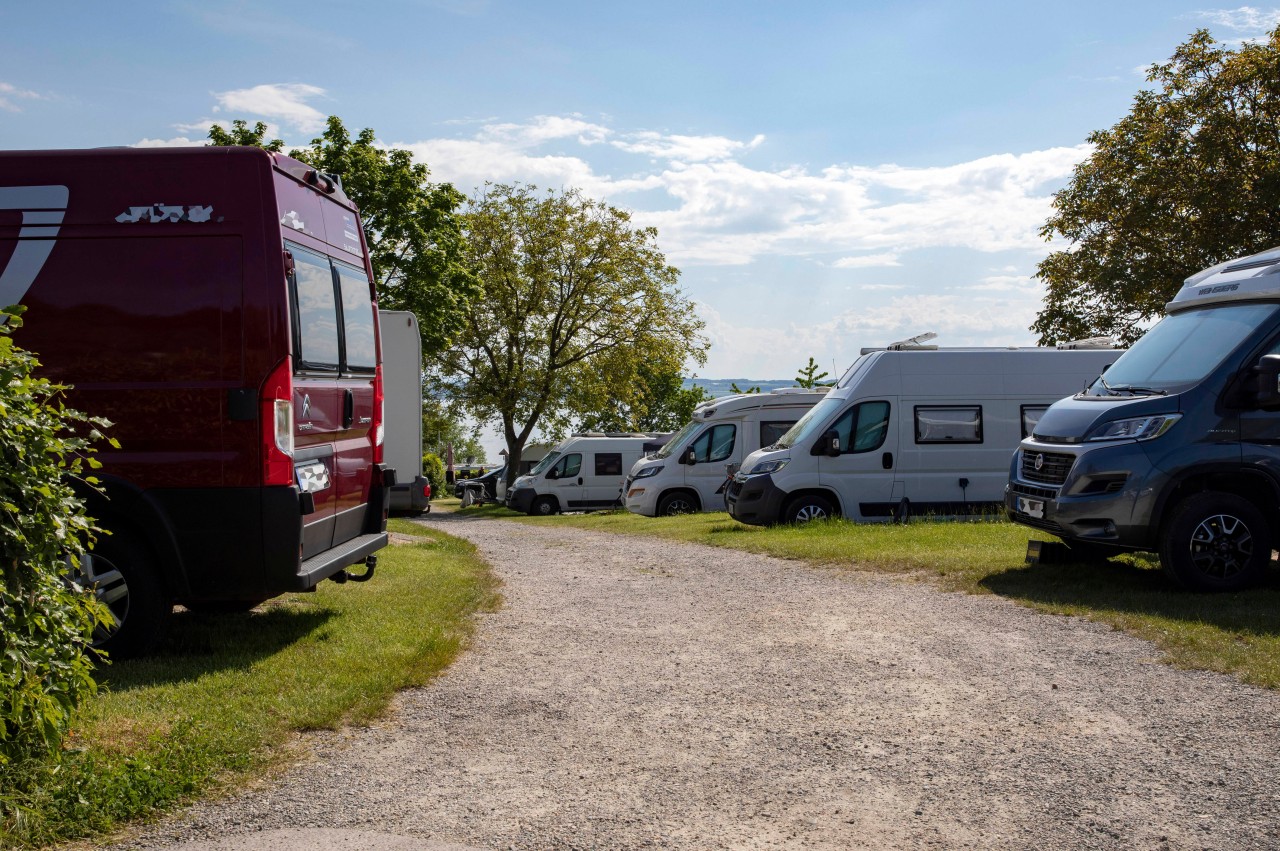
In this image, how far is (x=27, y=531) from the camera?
4.50 meters

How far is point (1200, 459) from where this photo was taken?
912 cm

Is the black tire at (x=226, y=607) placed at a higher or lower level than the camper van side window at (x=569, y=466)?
lower

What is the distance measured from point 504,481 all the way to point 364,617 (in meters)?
37.2

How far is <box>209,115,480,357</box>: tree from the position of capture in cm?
3253

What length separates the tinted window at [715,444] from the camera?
23.4 meters

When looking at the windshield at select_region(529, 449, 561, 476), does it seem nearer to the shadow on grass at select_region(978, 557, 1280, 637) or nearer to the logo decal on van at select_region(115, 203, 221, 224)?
the shadow on grass at select_region(978, 557, 1280, 637)

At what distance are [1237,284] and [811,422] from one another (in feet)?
25.4

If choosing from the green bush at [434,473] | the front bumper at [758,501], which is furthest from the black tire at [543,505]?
the front bumper at [758,501]

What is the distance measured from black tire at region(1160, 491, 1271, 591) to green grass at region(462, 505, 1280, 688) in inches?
6.4

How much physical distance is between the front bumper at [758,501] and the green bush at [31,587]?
41.2 ft

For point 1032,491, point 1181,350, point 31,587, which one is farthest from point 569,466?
point 31,587

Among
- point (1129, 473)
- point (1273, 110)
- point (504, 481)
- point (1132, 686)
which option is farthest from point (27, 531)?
point (504, 481)

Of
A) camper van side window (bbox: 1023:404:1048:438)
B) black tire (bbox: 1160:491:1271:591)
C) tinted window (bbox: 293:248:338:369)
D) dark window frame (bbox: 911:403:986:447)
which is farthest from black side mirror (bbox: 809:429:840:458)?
tinted window (bbox: 293:248:338:369)

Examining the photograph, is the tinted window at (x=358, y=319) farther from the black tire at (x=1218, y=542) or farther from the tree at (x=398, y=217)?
the tree at (x=398, y=217)
